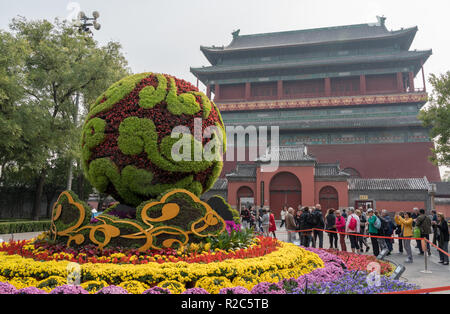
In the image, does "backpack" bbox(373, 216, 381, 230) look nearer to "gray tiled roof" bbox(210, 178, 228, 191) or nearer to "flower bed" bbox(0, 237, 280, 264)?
"flower bed" bbox(0, 237, 280, 264)

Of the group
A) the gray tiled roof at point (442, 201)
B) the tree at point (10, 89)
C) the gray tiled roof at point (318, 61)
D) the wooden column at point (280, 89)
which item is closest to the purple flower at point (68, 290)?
the tree at point (10, 89)

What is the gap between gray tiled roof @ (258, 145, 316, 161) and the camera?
927 inches

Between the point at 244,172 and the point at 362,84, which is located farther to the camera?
the point at 362,84

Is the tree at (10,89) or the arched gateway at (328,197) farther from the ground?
the tree at (10,89)

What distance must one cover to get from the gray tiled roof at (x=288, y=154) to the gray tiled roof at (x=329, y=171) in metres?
1.12

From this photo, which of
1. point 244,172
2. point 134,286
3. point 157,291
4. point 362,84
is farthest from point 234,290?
point 362,84

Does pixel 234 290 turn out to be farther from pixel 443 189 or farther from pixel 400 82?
pixel 400 82

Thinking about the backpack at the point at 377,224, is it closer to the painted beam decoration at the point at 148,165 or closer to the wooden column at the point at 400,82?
the painted beam decoration at the point at 148,165

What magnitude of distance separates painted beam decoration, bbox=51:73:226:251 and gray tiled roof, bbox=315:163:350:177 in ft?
58.5

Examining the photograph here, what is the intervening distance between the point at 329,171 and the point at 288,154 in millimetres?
3083

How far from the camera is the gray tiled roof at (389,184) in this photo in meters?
22.2

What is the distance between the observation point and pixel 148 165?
610 centimetres
